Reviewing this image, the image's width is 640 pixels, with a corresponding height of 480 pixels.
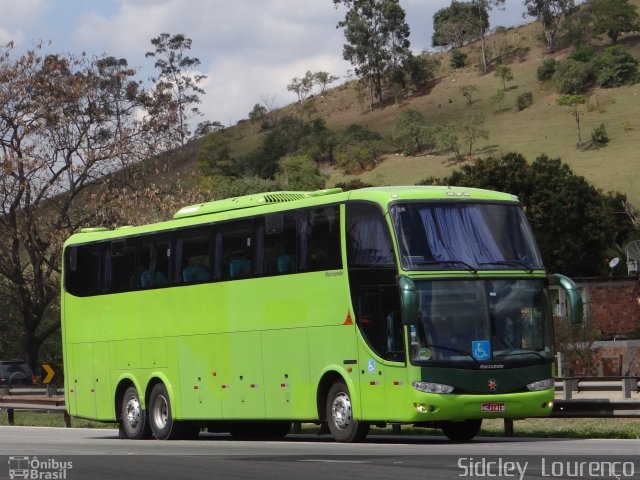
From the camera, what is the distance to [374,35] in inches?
5650

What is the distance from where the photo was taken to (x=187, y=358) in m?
24.3

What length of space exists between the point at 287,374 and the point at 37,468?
6.61 metres

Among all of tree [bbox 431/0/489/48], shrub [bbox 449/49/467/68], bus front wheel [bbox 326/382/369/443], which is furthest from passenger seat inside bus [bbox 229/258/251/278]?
tree [bbox 431/0/489/48]

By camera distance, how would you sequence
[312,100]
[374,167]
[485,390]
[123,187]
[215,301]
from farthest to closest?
[312,100] < [374,167] < [123,187] < [215,301] < [485,390]

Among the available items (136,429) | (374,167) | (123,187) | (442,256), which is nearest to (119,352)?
(136,429)

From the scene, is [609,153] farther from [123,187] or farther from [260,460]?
[260,460]

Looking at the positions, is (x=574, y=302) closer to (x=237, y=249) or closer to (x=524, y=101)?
(x=237, y=249)

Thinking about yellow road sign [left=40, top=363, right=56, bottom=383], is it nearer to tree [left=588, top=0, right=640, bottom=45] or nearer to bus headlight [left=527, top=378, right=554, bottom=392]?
bus headlight [left=527, top=378, right=554, bottom=392]

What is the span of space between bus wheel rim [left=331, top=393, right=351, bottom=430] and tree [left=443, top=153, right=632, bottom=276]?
59.9 m

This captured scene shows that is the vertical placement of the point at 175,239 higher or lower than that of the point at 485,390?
higher

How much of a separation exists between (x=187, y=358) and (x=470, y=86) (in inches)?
4694

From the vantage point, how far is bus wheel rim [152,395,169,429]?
25.0m

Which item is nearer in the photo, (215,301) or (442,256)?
(442,256)

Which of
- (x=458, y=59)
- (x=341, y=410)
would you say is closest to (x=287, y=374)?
(x=341, y=410)
